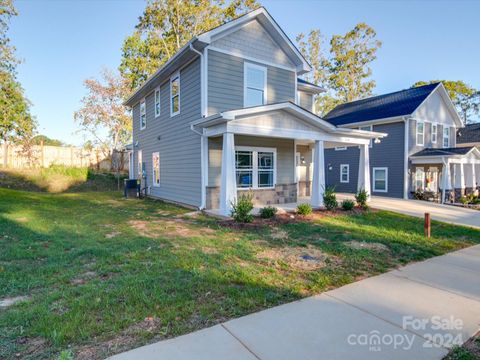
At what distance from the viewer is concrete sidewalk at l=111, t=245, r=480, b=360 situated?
2400mm

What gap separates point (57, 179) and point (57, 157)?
9.05 feet

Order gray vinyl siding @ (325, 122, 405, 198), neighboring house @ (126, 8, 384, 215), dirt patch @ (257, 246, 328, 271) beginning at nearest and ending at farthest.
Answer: dirt patch @ (257, 246, 328, 271)
neighboring house @ (126, 8, 384, 215)
gray vinyl siding @ (325, 122, 405, 198)

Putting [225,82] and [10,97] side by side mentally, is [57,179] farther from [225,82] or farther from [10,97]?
[225,82]

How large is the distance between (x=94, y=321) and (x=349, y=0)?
1841 centimetres

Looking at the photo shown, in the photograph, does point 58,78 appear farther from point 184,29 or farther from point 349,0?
point 349,0

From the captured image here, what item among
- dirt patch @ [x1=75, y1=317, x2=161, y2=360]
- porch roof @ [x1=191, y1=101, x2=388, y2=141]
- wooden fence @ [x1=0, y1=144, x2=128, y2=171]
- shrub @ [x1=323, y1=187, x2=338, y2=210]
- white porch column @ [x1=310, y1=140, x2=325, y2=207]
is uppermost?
porch roof @ [x1=191, y1=101, x2=388, y2=141]

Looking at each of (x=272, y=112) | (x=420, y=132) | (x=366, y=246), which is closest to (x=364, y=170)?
(x=272, y=112)

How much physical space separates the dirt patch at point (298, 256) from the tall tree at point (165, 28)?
22.3 m

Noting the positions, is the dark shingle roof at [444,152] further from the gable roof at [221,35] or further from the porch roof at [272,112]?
the gable roof at [221,35]

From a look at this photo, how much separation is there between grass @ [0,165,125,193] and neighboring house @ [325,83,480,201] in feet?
54.3

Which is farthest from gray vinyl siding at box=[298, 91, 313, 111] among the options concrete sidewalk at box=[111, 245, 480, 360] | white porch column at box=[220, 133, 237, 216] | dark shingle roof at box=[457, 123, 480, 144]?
dark shingle roof at box=[457, 123, 480, 144]

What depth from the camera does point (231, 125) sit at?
8.18m

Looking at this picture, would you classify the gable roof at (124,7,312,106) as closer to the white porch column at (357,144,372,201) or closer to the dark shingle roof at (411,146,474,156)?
the white porch column at (357,144,372,201)

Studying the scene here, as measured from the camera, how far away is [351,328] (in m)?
2.80
